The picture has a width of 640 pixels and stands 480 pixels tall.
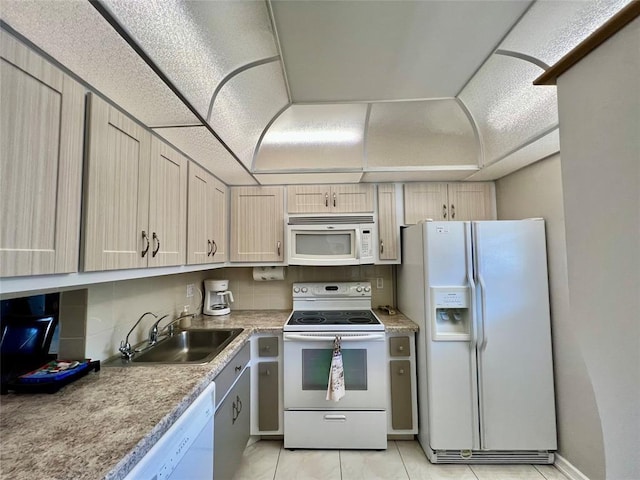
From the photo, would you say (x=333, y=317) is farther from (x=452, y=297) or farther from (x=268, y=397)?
(x=452, y=297)

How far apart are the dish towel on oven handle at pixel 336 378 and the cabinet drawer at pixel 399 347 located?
0.43m

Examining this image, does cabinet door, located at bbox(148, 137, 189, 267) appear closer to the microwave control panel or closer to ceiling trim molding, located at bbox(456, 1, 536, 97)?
the microwave control panel

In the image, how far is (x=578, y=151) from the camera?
2.32 feet

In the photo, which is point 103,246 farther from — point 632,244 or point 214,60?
point 632,244

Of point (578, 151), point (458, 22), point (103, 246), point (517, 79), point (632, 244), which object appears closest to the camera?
point (632, 244)

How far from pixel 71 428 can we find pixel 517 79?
251 centimetres

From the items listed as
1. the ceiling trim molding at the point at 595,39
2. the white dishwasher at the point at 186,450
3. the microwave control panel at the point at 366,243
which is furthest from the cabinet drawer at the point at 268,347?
the ceiling trim molding at the point at 595,39

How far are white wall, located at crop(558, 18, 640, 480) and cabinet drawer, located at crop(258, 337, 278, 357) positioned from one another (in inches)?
73.0

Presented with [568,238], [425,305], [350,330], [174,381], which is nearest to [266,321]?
[350,330]

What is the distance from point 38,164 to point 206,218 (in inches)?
49.3

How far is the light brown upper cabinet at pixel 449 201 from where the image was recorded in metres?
2.52

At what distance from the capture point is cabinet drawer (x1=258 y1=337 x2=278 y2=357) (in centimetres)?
214

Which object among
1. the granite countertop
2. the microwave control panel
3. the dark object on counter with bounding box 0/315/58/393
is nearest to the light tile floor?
the granite countertop

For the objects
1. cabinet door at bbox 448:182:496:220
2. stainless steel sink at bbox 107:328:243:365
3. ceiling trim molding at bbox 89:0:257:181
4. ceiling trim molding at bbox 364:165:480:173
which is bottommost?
stainless steel sink at bbox 107:328:243:365
